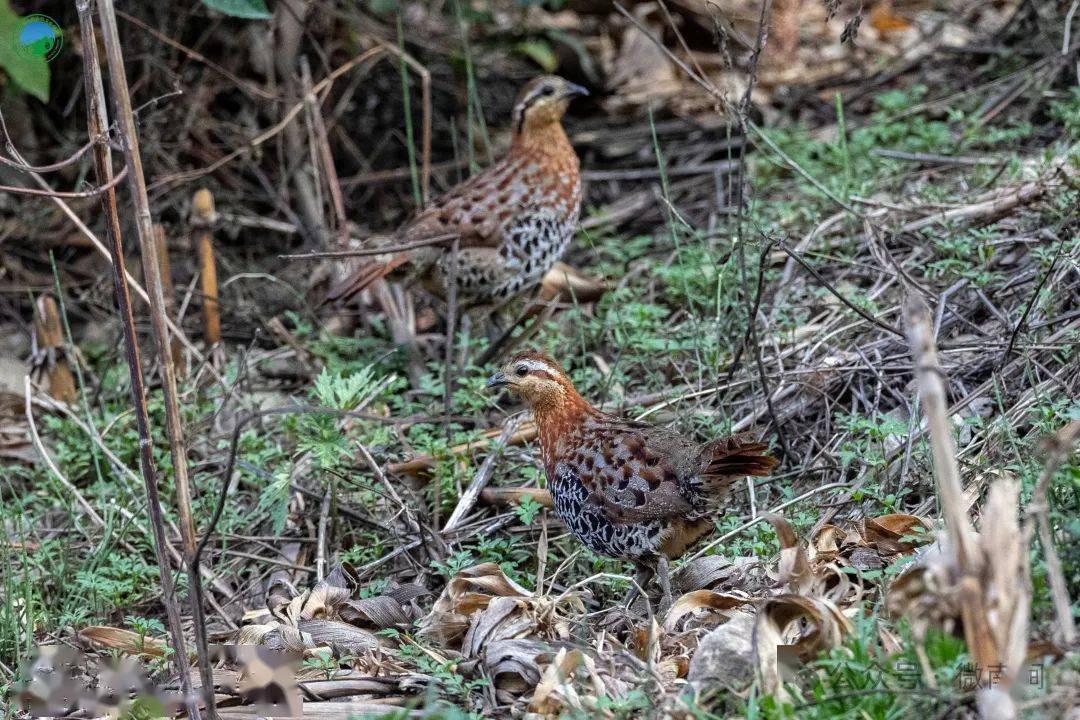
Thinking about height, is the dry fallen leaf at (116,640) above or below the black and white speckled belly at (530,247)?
below

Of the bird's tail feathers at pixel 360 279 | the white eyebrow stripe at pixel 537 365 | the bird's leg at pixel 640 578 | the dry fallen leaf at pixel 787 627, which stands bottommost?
the bird's leg at pixel 640 578

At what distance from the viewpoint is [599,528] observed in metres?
4.26

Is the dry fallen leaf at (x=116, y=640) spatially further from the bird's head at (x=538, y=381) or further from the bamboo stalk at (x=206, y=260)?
the bamboo stalk at (x=206, y=260)

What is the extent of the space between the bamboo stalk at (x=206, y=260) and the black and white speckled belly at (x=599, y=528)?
8.93 feet

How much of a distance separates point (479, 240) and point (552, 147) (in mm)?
749

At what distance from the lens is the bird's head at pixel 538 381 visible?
15.6 feet

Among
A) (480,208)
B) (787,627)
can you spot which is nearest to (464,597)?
(787,627)

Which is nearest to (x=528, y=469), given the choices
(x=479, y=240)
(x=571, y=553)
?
(x=571, y=553)

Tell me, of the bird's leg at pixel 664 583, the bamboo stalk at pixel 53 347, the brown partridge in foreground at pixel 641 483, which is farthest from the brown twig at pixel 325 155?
the bird's leg at pixel 664 583

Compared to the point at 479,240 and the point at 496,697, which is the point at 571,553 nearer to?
the point at 496,697

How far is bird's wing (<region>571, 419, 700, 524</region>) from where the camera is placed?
4160 mm

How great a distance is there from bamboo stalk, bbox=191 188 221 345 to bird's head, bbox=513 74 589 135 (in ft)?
5.69

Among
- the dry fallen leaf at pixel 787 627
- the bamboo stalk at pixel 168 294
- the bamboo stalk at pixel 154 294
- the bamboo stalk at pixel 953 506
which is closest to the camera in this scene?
the bamboo stalk at pixel 953 506

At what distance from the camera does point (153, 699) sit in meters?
2.81
